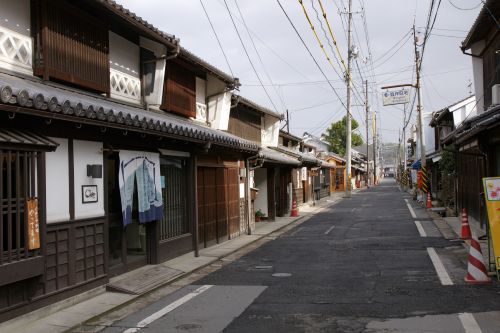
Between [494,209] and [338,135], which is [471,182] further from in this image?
[338,135]

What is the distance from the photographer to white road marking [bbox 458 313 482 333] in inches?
250

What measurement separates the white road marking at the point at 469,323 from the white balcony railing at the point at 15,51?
783cm

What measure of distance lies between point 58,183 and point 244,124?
47.2 feet

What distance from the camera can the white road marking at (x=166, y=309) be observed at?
7050 mm

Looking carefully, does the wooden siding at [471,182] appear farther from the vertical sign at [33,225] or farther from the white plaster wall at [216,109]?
the vertical sign at [33,225]

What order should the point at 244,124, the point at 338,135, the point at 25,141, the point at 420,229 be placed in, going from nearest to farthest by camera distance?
the point at 25,141
the point at 420,229
the point at 244,124
the point at 338,135

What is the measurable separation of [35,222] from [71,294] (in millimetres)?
1754

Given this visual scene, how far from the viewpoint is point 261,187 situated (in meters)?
24.9

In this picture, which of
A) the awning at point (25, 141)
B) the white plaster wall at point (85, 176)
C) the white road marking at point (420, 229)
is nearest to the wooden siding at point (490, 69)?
the white road marking at point (420, 229)

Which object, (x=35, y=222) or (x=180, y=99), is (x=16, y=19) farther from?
(x=180, y=99)

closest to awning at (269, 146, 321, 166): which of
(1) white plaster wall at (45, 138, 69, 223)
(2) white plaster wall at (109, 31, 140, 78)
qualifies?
(2) white plaster wall at (109, 31, 140, 78)

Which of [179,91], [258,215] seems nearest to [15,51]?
[179,91]

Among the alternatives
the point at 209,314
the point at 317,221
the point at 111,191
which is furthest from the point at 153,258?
the point at 317,221

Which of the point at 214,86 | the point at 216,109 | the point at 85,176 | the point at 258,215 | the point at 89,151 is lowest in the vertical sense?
the point at 258,215
